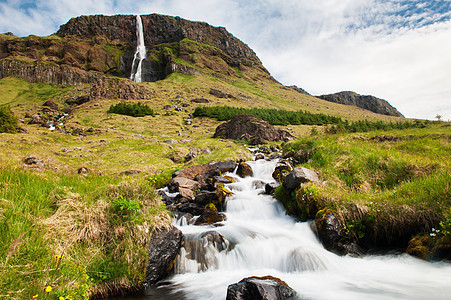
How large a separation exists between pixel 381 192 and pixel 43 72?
11536cm

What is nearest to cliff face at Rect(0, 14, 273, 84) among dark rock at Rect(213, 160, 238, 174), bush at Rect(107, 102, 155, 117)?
bush at Rect(107, 102, 155, 117)

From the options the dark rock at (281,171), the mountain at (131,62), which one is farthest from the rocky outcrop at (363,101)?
the dark rock at (281,171)

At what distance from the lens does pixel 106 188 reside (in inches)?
224

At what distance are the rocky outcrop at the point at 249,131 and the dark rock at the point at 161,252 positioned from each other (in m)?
24.0

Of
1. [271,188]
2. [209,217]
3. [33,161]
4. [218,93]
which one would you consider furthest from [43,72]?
[271,188]

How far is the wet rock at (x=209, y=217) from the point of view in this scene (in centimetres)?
838

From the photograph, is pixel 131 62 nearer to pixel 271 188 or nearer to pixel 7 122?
pixel 7 122

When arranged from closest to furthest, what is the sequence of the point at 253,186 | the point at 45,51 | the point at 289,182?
1. the point at 289,182
2. the point at 253,186
3. the point at 45,51

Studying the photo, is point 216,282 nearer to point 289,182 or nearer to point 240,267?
point 240,267

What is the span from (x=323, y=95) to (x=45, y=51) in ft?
672

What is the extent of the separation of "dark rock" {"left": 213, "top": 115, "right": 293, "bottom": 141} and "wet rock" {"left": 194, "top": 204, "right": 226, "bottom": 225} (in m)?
21.2

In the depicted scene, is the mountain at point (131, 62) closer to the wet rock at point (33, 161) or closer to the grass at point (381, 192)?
the wet rock at point (33, 161)

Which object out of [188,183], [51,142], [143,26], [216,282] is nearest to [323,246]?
[216,282]

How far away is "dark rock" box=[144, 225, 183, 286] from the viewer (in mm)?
5023
